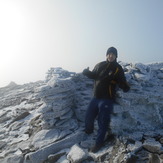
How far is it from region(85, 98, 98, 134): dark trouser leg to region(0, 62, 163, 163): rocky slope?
0.27 metres

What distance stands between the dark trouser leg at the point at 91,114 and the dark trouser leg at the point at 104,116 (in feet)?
1.10

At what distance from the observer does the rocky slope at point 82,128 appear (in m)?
6.51

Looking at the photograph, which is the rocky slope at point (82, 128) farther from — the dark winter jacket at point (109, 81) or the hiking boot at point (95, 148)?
the dark winter jacket at point (109, 81)

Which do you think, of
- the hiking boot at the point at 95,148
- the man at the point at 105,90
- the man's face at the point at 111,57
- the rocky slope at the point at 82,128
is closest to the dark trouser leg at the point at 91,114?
the man at the point at 105,90

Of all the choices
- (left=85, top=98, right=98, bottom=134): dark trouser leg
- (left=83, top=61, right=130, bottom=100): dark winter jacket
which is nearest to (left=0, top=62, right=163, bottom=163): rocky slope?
(left=85, top=98, right=98, bottom=134): dark trouser leg

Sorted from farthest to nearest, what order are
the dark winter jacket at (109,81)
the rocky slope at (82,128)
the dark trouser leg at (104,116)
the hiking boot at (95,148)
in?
the dark winter jacket at (109,81)
the dark trouser leg at (104,116)
the hiking boot at (95,148)
the rocky slope at (82,128)

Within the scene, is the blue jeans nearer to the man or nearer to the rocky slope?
the man

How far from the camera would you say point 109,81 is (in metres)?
7.63

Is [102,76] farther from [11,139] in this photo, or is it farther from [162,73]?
[11,139]

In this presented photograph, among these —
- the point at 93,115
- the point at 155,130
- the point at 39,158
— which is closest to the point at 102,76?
the point at 93,115

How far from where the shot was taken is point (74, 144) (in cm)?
769

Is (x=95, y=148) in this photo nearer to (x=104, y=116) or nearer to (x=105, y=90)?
(x=104, y=116)

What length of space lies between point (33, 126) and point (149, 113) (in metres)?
5.73

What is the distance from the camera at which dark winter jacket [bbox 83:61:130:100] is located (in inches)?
295
